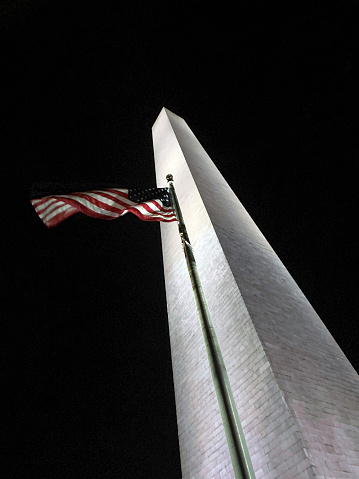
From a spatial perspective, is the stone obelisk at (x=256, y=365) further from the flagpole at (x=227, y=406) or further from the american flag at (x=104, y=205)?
the american flag at (x=104, y=205)

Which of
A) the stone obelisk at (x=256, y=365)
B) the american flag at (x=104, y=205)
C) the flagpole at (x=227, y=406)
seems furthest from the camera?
the american flag at (x=104, y=205)

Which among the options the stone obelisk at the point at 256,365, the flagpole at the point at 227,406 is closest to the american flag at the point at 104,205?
the stone obelisk at the point at 256,365

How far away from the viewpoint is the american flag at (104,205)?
23.1 ft

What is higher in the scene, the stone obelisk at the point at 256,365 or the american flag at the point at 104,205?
the american flag at the point at 104,205

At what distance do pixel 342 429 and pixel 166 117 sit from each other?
47.9ft

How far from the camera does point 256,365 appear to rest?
5.87 meters

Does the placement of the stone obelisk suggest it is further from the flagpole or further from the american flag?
the american flag

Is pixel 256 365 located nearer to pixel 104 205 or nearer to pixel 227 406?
pixel 227 406

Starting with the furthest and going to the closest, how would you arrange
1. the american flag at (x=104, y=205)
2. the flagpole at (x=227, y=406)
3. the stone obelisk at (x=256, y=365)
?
the american flag at (x=104, y=205), the stone obelisk at (x=256, y=365), the flagpole at (x=227, y=406)

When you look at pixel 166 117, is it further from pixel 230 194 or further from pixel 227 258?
pixel 227 258

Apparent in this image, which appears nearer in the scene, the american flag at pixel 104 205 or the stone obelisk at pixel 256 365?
the stone obelisk at pixel 256 365

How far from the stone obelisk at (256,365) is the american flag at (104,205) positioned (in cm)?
180

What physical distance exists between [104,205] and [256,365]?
380cm

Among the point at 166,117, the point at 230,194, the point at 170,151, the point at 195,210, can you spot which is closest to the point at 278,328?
the point at 195,210
